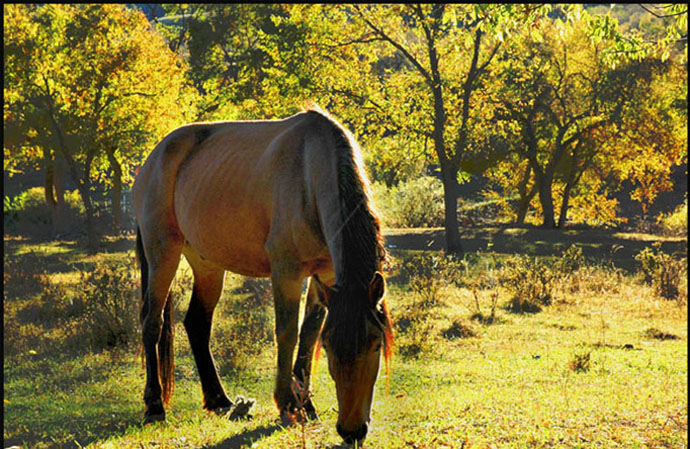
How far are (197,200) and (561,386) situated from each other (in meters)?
4.72

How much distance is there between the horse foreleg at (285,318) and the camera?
18.2 ft

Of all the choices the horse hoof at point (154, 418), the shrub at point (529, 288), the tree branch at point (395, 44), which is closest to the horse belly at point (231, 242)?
the horse hoof at point (154, 418)

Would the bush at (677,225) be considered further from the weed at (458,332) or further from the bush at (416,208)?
the weed at (458,332)

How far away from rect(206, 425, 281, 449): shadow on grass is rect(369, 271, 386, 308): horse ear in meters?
2.21

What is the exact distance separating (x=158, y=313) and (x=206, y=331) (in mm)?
562

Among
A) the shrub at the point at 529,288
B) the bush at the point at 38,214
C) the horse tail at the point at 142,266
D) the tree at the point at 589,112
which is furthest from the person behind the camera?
the bush at the point at 38,214

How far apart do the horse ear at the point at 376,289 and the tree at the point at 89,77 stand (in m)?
20.4

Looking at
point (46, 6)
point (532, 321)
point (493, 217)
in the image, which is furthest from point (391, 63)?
point (532, 321)

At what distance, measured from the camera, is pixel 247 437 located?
579 cm

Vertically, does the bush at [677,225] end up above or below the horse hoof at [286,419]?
below

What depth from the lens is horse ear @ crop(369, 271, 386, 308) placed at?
4102mm

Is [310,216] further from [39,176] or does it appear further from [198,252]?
[39,176]

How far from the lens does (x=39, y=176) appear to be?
55.2m

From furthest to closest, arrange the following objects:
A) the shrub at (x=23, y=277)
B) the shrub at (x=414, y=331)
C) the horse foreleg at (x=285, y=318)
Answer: the shrub at (x=23, y=277), the shrub at (x=414, y=331), the horse foreleg at (x=285, y=318)
